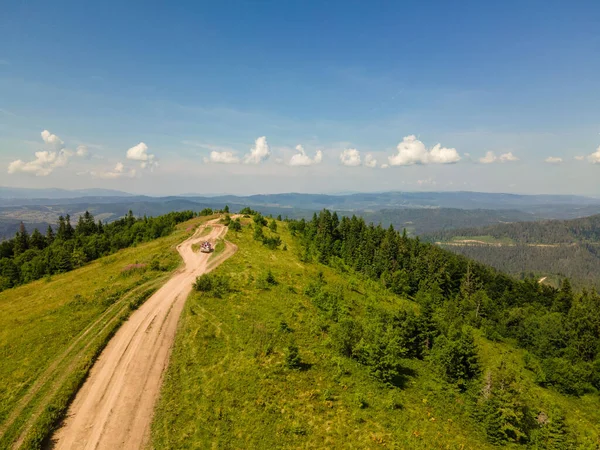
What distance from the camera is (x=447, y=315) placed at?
6544cm

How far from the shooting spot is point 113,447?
19344mm

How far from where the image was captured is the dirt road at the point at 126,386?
Result: 2011 cm

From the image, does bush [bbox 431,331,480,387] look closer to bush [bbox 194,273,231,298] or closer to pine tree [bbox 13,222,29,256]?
bush [bbox 194,273,231,298]

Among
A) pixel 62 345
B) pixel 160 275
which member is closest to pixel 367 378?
pixel 62 345

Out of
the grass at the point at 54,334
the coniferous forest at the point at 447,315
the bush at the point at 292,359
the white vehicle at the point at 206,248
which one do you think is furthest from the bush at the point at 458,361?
the white vehicle at the point at 206,248

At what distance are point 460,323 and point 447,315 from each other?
1082 centimetres

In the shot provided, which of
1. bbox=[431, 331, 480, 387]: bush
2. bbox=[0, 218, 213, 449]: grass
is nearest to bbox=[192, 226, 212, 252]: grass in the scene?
bbox=[0, 218, 213, 449]: grass

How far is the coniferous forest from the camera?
33781 millimetres

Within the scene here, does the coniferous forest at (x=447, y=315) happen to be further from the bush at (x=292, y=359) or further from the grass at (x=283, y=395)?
the bush at (x=292, y=359)

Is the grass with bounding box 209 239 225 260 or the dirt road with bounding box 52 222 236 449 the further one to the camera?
the grass with bounding box 209 239 225 260

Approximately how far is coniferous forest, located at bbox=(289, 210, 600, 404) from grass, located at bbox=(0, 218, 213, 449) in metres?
25.8

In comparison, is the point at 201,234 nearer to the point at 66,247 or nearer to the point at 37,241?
the point at 66,247

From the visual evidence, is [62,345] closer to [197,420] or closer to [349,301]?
[197,420]

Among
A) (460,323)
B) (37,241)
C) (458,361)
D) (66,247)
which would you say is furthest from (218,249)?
(37,241)
